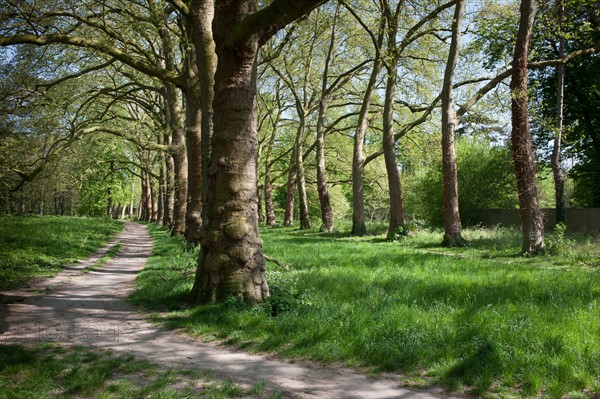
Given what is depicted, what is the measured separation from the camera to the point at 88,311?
7.88 m

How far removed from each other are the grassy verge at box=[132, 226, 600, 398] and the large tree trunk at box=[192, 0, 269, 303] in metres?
0.48

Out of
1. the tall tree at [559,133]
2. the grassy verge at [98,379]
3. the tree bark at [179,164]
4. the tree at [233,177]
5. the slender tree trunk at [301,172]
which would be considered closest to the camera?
the grassy verge at [98,379]

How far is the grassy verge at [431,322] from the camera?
4.77 metres

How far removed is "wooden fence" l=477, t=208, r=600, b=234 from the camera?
82.3 feet

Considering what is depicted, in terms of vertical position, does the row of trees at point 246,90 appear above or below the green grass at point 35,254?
above

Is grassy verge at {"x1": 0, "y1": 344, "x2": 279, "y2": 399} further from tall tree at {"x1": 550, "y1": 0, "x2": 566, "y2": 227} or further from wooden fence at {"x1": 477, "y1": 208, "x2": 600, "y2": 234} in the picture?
wooden fence at {"x1": 477, "y1": 208, "x2": 600, "y2": 234}

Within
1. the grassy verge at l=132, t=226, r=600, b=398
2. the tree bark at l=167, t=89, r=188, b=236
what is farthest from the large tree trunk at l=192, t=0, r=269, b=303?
the tree bark at l=167, t=89, r=188, b=236

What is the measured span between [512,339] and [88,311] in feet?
21.3

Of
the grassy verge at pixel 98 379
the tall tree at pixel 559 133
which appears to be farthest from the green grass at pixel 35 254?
the tall tree at pixel 559 133

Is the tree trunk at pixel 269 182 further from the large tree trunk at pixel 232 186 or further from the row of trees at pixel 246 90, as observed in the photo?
the large tree trunk at pixel 232 186

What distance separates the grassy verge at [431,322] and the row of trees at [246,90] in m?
1.05

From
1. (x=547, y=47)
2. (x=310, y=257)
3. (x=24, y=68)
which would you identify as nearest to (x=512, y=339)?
(x=310, y=257)

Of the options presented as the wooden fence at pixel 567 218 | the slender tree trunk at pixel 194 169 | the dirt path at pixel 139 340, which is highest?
the slender tree trunk at pixel 194 169

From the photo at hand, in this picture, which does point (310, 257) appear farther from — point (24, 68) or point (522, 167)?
point (24, 68)
